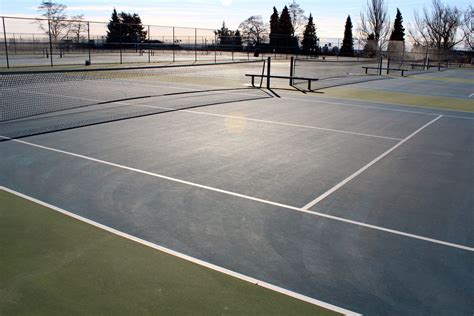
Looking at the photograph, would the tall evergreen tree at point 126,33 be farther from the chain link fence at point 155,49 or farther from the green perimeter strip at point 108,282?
the green perimeter strip at point 108,282

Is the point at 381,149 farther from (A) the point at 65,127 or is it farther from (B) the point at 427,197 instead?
(A) the point at 65,127

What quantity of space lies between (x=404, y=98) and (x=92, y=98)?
13170 millimetres

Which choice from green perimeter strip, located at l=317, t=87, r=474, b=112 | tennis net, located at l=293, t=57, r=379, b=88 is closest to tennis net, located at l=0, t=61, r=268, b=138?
green perimeter strip, located at l=317, t=87, r=474, b=112

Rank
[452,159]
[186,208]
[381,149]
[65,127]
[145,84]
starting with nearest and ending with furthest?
[186,208], [452,159], [381,149], [65,127], [145,84]

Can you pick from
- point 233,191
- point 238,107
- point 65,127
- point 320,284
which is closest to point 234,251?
point 320,284

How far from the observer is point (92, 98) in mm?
16734

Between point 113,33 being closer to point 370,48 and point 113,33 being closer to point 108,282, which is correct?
point 370,48

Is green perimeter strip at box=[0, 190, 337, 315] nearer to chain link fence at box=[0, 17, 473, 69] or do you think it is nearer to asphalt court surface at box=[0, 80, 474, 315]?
asphalt court surface at box=[0, 80, 474, 315]

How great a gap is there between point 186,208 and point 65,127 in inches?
255

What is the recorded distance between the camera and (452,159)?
9.39m

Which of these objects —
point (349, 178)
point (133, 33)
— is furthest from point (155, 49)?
point (349, 178)

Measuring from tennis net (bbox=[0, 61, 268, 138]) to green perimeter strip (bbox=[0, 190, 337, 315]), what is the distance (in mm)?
6176

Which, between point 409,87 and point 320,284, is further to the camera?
point 409,87

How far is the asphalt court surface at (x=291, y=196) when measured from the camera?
180 inches
